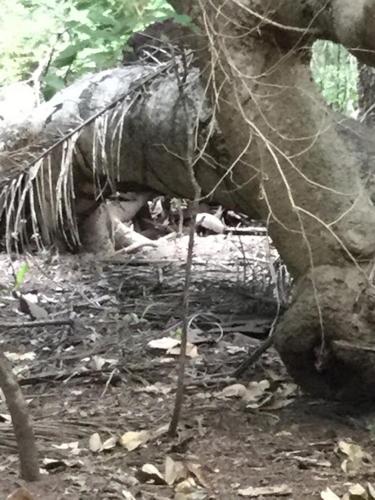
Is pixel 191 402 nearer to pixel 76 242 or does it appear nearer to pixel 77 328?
pixel 77 328

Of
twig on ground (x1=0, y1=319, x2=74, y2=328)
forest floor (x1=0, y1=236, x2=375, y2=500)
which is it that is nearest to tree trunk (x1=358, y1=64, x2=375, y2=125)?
forest floor (x1=0, y1=236, x2=375, y2=500)

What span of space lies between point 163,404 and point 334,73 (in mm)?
2736

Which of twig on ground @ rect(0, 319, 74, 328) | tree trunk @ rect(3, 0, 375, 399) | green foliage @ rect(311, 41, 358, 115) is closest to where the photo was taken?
tree trunk @ rect(3, 0, 375, 399)

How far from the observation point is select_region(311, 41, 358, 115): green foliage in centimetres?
508

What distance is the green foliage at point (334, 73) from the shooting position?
5.08 metres

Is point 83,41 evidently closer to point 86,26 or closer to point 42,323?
point 86,26

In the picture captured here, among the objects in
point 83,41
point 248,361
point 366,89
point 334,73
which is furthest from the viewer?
point 334,73

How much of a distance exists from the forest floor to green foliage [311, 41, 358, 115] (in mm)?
1279

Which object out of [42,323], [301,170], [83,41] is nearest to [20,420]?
[301,170]

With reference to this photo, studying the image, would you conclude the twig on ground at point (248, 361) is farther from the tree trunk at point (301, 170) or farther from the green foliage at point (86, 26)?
the green foliage at point (86, 26)

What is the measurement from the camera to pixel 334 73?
5395 millimetres

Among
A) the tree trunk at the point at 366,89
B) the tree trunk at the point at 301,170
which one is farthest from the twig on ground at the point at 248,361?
the tree trunk at the point at 366,89

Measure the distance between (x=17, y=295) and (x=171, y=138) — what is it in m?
1.63

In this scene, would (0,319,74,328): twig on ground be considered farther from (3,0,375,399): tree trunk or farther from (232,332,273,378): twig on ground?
(3,0,375,399): tree trunk
